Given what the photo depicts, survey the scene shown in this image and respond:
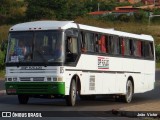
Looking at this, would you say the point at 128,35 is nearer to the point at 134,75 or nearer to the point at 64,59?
the point at 134,75

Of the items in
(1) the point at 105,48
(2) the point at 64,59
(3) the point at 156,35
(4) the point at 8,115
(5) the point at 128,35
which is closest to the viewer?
(4) the point at 8,115

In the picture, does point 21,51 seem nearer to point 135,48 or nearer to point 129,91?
point 129,91

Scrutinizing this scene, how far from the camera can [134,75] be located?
87.6 ft

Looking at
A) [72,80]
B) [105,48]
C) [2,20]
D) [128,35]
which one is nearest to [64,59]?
[72,80]

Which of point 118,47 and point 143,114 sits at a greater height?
point 118,47

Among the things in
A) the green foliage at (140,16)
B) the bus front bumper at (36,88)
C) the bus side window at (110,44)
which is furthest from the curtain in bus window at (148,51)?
the green foliage at (140,16)

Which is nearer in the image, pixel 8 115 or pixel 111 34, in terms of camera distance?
pixel 8 115

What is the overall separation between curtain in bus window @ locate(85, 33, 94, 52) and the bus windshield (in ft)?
5.51

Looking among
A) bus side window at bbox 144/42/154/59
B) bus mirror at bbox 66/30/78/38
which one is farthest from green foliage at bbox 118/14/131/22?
bus mirror at bbox 66/30/78/38

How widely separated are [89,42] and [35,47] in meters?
2.37

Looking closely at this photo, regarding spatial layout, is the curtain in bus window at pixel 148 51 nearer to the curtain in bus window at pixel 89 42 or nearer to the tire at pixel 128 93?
the tire at pixel 128 93

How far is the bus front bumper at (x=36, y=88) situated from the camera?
21.1 m

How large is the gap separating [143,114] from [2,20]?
96.6 m

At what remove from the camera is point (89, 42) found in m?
23.2
